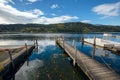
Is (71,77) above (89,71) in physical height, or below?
below

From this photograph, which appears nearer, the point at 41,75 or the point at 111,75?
the point at 111,75

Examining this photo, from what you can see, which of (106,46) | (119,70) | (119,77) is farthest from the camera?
(106,46)

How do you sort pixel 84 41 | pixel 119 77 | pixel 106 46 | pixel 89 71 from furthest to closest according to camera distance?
pixel 84 41 < pixel 106 46 < pixel 89 71 < pixel 119 77

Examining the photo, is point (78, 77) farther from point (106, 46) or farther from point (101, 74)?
point (106, 46)

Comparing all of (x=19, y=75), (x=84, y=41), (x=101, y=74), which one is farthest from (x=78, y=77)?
(x=84, y=41)

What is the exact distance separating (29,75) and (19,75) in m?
1.35

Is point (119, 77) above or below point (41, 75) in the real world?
above

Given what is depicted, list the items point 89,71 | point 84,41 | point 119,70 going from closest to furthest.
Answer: point 89,71, point 119,70, point 84,41

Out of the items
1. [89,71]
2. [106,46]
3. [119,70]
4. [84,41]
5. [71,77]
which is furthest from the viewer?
[84,41]

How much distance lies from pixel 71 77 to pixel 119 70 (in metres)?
7.28

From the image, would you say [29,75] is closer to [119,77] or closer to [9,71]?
[9,71]

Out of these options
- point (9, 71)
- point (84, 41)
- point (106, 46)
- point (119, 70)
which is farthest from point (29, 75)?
point (84, 41)

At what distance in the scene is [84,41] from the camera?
63.0 meters

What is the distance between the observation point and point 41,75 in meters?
17.9
